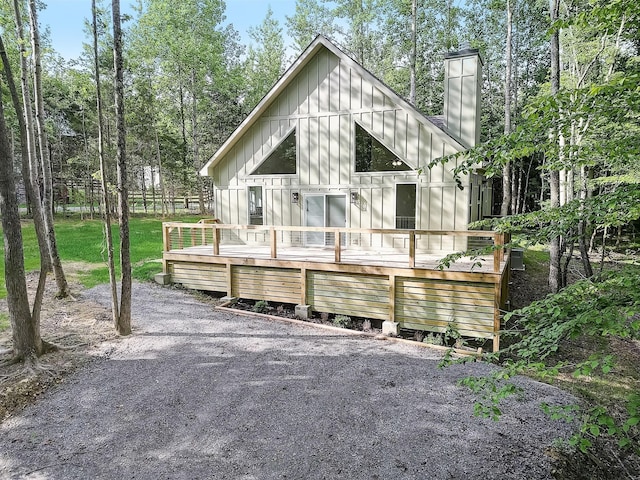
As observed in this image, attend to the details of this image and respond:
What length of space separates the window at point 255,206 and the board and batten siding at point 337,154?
0.59ft

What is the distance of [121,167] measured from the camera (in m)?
6.36

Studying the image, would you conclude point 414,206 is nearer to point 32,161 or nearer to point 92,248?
point 32,161

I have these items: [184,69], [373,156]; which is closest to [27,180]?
[373,156]

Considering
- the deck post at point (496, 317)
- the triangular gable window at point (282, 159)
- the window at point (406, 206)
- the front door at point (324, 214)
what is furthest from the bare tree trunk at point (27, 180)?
the window at point (406, 206)

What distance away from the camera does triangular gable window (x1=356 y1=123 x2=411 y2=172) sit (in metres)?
9.46

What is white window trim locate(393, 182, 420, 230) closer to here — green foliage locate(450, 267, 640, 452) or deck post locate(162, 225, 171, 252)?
deck post locate(162, 225, 171, 252)

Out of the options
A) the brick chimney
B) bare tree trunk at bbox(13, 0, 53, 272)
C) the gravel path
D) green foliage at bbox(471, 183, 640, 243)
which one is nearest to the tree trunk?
bare tree trunk at bbox(13, 0, 53, 272)

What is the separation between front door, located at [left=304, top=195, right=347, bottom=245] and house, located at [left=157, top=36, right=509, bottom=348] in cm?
3

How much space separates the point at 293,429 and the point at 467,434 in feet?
6.31

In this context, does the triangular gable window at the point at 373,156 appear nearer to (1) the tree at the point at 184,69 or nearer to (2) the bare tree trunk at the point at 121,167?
(2) the bare tree trunk at the point at 121,167

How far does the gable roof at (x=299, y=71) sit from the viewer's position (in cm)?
886

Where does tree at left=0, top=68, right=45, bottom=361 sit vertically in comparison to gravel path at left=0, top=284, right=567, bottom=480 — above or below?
above

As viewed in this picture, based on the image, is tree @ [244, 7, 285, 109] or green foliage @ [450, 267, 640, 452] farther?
tree @ [244, 7, 285, 109]

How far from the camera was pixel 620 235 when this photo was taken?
1875 cm
